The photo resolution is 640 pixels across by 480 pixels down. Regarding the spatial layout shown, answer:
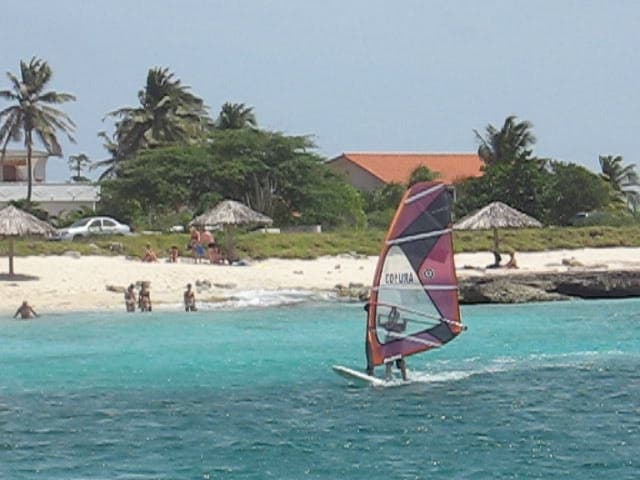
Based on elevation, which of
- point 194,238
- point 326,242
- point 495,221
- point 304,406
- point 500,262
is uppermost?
point 495,221

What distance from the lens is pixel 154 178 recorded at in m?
45.8

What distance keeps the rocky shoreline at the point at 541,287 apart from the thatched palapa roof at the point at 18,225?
7422 mm

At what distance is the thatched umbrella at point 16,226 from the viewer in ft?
97.0

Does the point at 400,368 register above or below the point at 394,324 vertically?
below

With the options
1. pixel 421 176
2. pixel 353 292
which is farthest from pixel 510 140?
pixel 353 292

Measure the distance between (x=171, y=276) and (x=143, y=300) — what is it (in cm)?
390

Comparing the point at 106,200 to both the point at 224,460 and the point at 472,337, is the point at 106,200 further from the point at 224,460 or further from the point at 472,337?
the point at 224,460

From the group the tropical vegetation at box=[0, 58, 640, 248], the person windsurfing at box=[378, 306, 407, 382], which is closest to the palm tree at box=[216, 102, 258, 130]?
the tropical vegetation at box=[0, 58, 640, 248]

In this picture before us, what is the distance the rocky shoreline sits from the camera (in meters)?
30.0

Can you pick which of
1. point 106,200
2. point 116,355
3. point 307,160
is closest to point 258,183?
point 307,160

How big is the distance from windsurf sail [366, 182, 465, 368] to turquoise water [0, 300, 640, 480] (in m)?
0.65

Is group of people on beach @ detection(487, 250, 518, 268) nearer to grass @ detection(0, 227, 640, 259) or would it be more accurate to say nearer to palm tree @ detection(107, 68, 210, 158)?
grass @ detection(0, 227, 640, 259)

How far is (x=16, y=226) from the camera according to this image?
2969 cm

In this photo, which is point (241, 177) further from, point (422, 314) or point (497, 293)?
point (422, 314)
